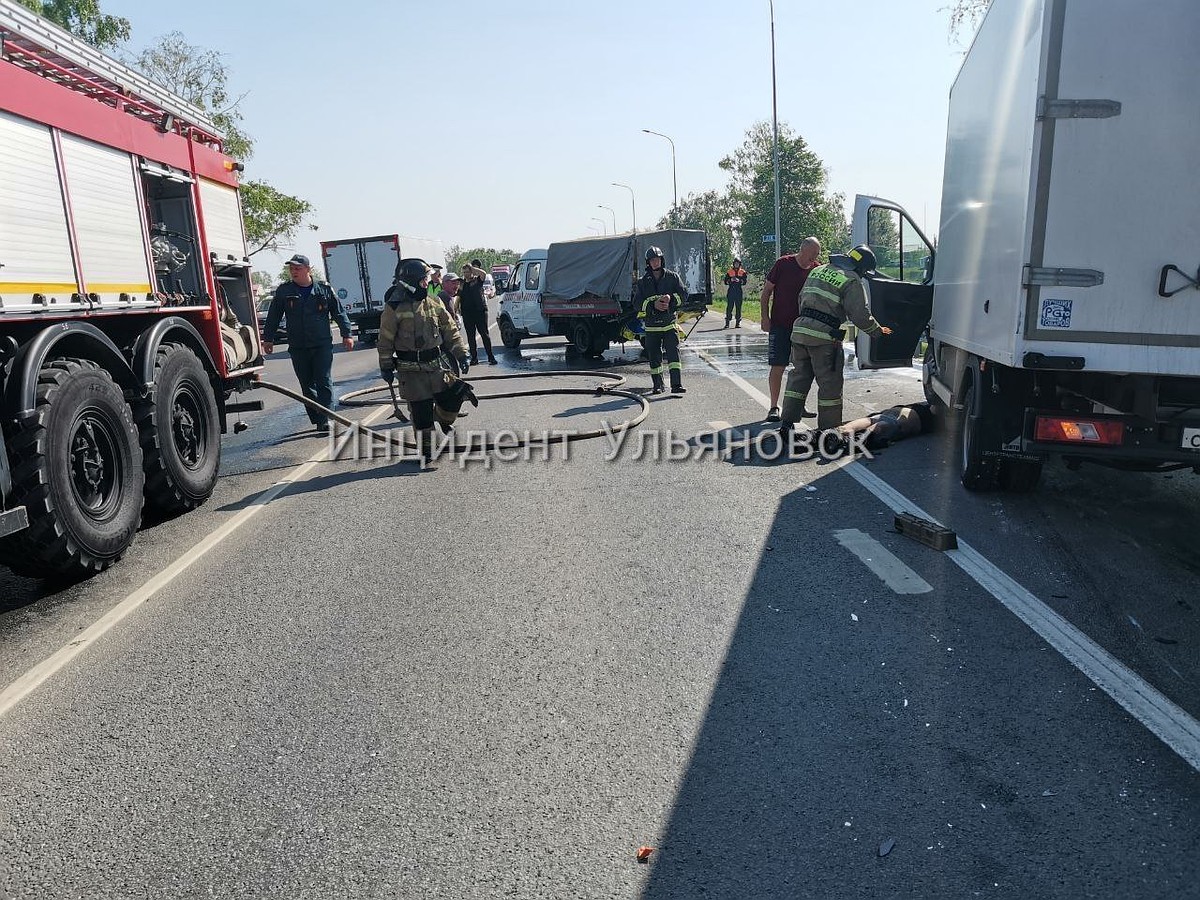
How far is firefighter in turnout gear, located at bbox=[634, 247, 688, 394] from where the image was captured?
11.5 m

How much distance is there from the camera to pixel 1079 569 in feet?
15.5

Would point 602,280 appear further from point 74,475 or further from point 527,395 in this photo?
point 74,475

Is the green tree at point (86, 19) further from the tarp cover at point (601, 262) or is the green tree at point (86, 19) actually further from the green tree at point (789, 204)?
the green tree at point (789, 204)

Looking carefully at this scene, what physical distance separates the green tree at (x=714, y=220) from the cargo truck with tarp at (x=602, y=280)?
219 feet

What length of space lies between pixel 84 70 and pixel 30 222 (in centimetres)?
150

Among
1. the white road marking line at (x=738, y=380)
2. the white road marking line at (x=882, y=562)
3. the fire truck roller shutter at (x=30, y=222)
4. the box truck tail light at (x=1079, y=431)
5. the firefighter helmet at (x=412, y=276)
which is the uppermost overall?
the fire truck roller shutter at (x=30, y=222)

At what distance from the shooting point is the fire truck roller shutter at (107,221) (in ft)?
18.2

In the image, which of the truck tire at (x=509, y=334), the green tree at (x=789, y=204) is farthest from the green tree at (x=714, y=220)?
the truck tire at (x=509, y=334)

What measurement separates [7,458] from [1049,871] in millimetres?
4930

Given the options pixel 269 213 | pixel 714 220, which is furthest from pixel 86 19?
pixel 714 220

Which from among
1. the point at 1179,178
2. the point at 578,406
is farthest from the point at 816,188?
the point at 1179,178

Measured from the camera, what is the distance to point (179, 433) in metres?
6.79

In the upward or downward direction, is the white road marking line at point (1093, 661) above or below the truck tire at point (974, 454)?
below

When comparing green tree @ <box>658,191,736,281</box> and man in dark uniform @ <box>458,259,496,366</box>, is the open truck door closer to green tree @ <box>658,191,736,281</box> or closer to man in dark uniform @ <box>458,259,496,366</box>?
man in dark uniform @ <box>458,259,496,366</box>
